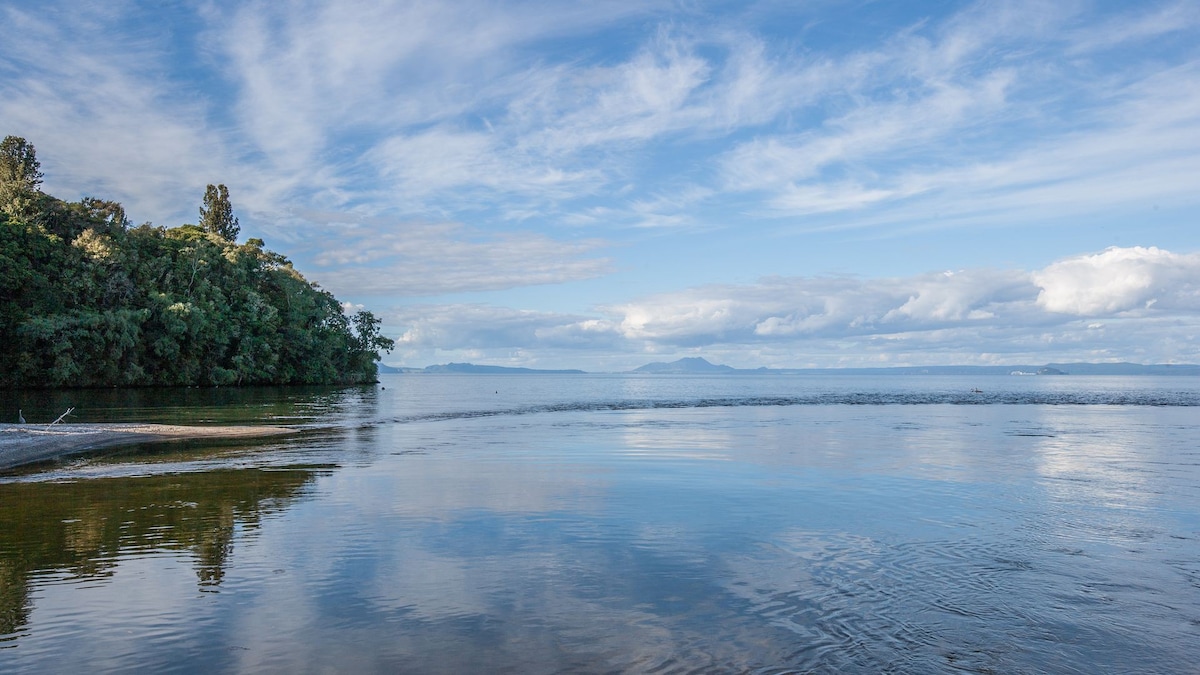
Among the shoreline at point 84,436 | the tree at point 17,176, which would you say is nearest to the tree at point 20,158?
the tree at point 17,176

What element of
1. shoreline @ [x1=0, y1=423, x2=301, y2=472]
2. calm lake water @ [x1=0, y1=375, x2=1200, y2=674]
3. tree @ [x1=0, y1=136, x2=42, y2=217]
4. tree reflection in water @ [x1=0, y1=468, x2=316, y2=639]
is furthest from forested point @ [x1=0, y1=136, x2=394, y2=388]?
tree reflection in water @ [x1=0, y1=468, x2=316, y2=639]

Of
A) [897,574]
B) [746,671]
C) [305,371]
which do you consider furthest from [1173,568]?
[305,371]

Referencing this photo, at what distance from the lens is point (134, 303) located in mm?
78250

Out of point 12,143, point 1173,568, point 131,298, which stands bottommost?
point 1173,568

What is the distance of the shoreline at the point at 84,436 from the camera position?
25.4 metres

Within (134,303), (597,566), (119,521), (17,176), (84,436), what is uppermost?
(17,176)

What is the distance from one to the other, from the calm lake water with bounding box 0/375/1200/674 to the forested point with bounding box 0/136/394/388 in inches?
2191

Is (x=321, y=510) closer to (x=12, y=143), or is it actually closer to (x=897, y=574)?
(x=897, y=574)

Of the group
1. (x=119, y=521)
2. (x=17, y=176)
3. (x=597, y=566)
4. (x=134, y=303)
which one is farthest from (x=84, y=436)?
(x=17, y=176)

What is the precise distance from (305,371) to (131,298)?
1308 inches

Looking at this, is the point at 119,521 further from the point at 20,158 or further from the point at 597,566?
the point at 20,158

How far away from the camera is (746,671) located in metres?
7.89

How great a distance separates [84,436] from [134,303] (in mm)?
56276

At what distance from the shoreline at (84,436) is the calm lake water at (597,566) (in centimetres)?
270
